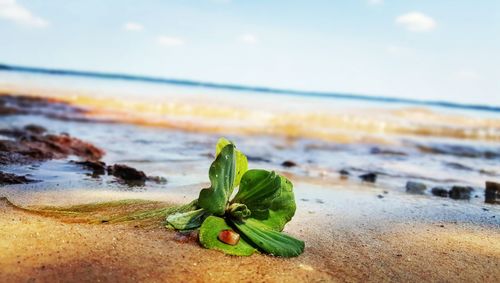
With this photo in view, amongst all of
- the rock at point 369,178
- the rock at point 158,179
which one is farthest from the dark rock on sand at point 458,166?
the rock at point 158,179

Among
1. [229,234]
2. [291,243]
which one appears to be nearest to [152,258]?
[229,234]

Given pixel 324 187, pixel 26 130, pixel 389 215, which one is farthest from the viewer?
pixel 26 130

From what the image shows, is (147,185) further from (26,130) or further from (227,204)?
(26,130)

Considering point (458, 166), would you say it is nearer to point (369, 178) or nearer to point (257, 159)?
point (369, 178)

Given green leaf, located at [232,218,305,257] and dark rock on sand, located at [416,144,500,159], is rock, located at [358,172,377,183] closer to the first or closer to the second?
green leaf, located at [232,218,305,257]

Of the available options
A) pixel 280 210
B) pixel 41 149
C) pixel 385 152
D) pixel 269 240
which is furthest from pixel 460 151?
pixel 269 240

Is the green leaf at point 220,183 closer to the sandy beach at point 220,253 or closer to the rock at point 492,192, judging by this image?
the sandy beach at point 220,253
